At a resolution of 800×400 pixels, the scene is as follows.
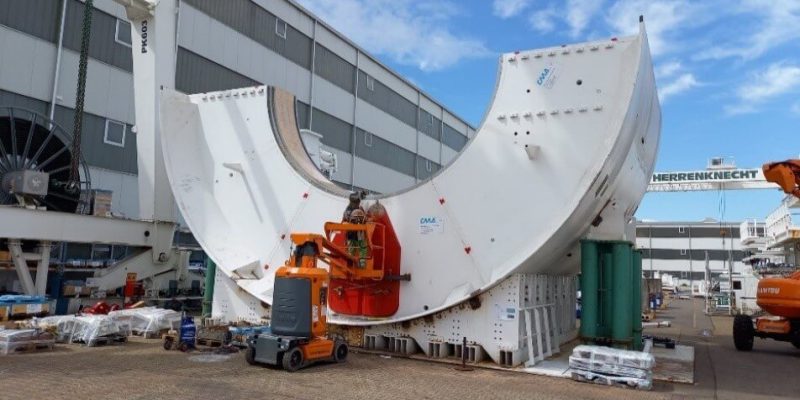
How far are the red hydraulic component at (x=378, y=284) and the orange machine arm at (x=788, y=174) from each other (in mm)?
7960

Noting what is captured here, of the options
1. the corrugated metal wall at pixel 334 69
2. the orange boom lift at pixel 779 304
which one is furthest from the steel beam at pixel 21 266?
the corrugated metal wall at pixel 334 69

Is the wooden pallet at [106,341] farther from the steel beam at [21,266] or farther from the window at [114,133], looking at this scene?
the window at [114,133]

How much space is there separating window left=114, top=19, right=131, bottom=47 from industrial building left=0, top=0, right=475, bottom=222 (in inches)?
1.1

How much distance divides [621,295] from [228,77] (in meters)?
15.8

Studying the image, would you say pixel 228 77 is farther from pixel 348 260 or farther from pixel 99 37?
pixel 348 260

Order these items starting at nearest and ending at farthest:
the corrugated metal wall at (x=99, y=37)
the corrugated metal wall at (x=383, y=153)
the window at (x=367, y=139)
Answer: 1. the corrugated metal wall at (x=99, y=37)
2. the corrugated metal wall at (x=383, y=153)
3. the window at (x=367, y=139)

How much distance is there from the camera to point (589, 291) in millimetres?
8094

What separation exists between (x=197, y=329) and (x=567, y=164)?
644cm

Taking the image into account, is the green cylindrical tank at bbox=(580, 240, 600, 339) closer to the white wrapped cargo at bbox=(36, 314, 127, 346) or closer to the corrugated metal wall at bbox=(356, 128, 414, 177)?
the white wrapped cargo at bbox=(36, 314, 127, 346)

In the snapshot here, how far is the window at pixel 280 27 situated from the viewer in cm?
2176

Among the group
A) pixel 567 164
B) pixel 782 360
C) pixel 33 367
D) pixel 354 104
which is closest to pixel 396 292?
pixel 567 164

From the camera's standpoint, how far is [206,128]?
11.2 meters

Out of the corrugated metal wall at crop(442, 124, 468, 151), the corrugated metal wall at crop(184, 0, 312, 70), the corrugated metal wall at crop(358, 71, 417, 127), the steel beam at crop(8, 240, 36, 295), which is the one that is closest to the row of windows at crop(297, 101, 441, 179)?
the corrugated metal wall at crop(358, 71, 417, 127)

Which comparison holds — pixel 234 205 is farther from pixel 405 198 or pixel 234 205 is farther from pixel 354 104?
pixel 354 104
